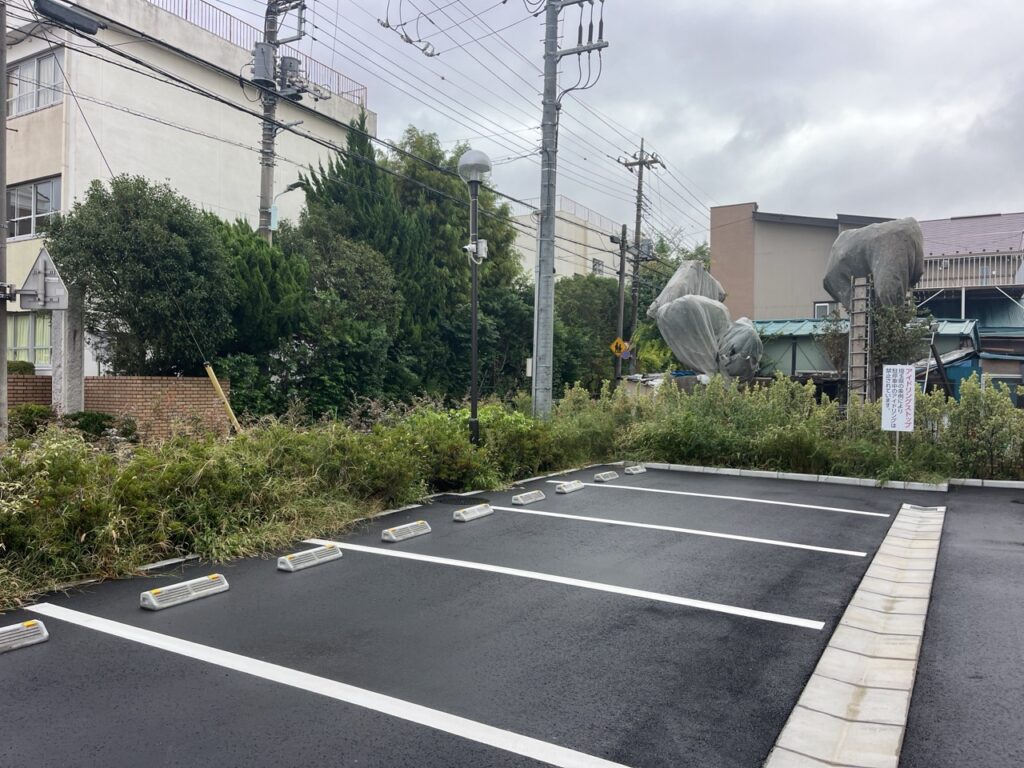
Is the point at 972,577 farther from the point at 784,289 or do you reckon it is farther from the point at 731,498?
the point at 784,289

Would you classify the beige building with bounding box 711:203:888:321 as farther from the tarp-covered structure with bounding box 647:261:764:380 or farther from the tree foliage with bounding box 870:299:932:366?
the tree foliage with bounding box 870:299:932:366

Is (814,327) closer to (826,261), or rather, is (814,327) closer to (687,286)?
(687,286)

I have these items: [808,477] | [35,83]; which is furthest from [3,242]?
[35,83]

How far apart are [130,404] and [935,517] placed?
13.9m

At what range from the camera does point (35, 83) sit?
22359mm

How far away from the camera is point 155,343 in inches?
623

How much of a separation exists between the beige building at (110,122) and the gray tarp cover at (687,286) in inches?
509

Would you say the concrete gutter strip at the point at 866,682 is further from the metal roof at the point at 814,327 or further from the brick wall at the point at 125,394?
the metal roof at the point at 814,327

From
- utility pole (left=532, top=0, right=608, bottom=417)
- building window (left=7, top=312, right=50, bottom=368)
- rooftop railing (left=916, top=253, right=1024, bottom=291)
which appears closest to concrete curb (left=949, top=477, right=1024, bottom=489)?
utility pole (left=532, top=0, right=608, bottom=417)

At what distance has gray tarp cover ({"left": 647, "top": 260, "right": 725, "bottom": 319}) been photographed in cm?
2578

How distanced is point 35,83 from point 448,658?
2462cm

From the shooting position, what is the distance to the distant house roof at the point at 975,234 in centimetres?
3180

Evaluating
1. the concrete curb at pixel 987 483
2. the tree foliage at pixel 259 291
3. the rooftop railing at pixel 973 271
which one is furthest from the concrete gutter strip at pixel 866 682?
the rooftop railing at pixel 973 271

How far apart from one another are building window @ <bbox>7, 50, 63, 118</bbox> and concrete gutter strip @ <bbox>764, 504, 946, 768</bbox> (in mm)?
24176
